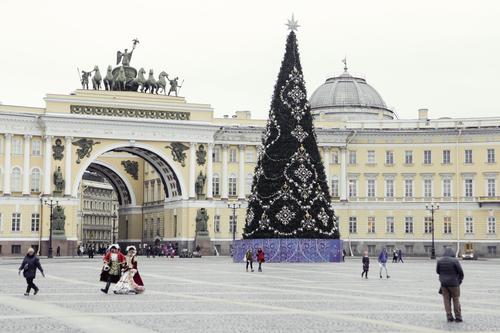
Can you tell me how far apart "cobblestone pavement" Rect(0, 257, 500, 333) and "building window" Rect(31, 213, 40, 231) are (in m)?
46.9

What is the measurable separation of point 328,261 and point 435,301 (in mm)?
34002

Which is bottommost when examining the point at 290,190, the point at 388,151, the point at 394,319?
the point at 394,319

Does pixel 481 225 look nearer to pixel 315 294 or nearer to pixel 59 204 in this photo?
pixel 59 204

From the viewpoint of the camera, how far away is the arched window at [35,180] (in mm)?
83125

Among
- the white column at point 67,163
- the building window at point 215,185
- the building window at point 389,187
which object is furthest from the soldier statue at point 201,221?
the building window at point 389,187

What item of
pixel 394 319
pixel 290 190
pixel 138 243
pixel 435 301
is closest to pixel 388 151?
pixel 138 243

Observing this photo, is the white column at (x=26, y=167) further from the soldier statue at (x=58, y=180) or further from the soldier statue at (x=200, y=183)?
the soldier statue at (x=200, y=183)

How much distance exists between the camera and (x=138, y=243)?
9975cm

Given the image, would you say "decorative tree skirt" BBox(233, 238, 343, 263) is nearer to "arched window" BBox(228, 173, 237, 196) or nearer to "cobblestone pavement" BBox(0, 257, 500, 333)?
"cobblestone pavement" BBox(0, 257, 500, 333)

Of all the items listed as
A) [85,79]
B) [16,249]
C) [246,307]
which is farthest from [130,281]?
[85,79]

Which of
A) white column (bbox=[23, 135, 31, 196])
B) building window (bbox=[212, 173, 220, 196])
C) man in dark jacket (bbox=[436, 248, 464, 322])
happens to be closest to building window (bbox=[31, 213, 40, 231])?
white column (bbox=[23, 135, 31, 196])

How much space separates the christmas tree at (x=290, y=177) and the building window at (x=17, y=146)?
30074 mm

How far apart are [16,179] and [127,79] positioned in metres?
14.2

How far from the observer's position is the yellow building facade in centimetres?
8262
